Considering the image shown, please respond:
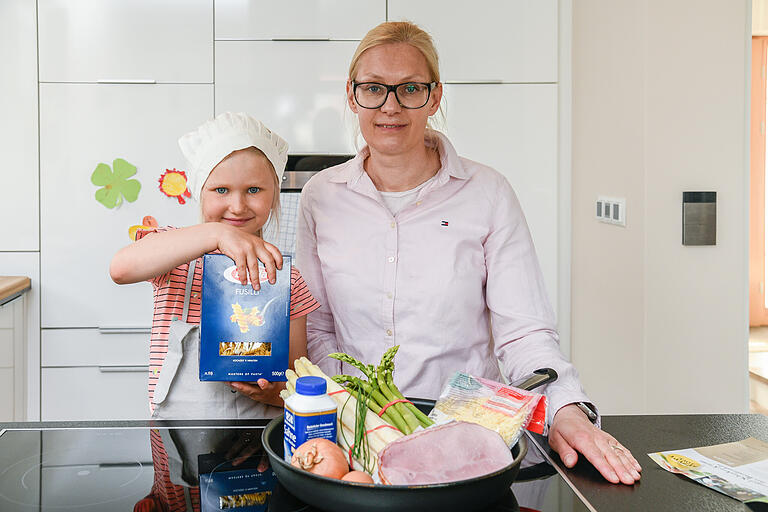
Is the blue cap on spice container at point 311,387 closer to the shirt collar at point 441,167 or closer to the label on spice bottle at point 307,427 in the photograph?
the label on spice bottle at point 307,427

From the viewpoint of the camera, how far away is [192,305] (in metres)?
1.43

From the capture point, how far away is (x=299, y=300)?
148cm

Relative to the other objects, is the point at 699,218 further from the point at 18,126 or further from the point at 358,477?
the point at 18,126

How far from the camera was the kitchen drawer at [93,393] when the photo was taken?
276 centimetres

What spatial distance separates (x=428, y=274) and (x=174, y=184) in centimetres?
144

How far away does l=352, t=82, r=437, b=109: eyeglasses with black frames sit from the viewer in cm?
154

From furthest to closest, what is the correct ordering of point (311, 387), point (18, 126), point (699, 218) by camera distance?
point (18, 126) < point (699, 218) < point (311, 387)

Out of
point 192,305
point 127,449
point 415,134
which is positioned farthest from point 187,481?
point 415,134

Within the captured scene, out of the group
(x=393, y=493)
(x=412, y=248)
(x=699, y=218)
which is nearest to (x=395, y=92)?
(x=412, y=248)

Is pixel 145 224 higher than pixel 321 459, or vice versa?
pixel 145 224

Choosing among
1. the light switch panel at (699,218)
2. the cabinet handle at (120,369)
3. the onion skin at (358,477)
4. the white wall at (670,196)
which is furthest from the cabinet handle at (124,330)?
the onion skin at (358,477)

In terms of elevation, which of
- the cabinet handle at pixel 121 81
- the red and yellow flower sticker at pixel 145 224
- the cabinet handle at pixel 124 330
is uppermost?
the cabinet handle at pixel 121 81

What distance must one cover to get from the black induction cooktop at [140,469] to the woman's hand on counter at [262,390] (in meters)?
0.06

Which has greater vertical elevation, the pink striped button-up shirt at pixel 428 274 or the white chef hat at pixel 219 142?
the white chef hat at pixel 219 142
